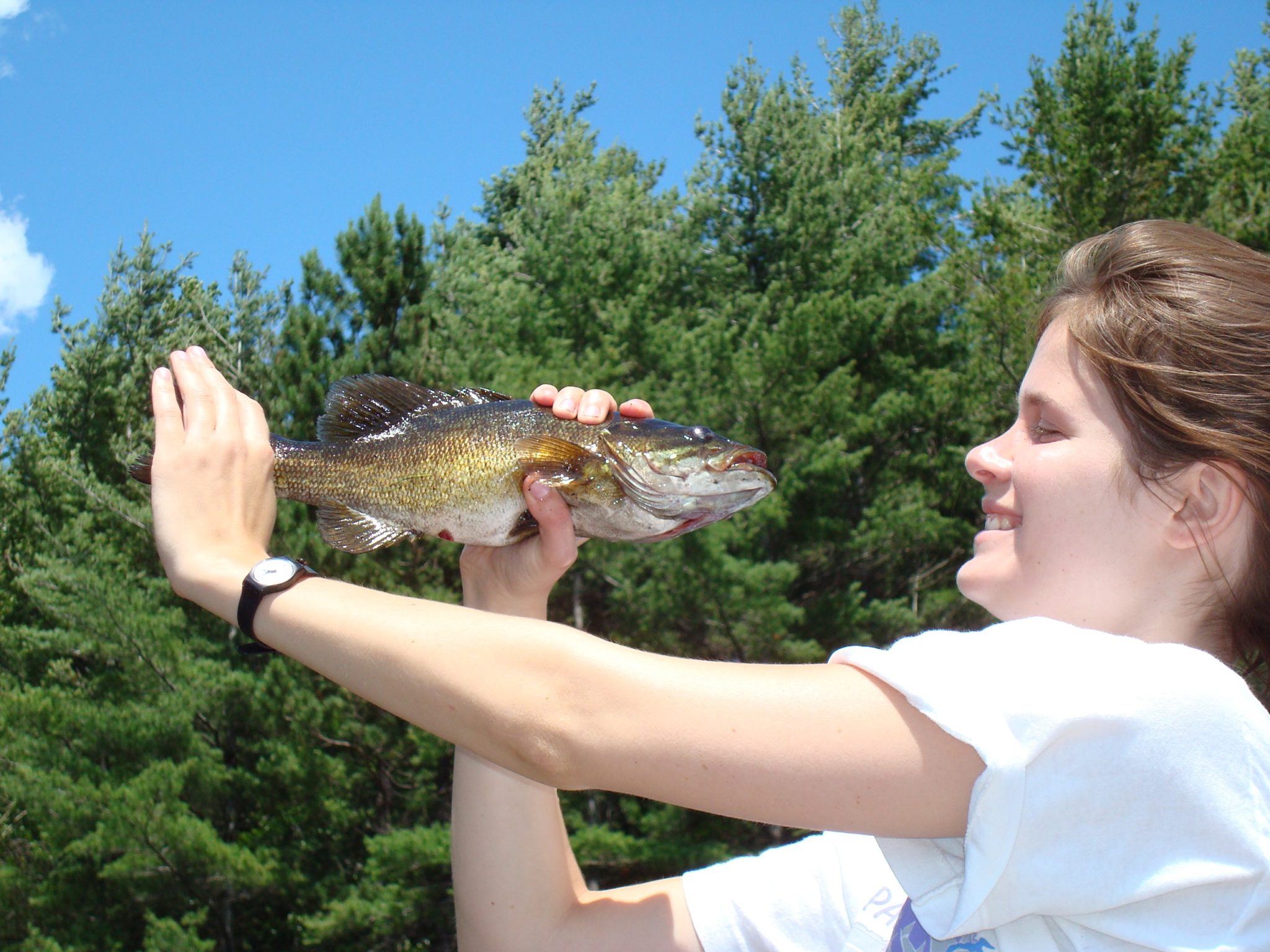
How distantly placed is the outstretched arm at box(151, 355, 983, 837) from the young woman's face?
311 millimetres

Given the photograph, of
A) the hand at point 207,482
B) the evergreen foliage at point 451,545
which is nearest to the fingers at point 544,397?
the hand at point 207,482

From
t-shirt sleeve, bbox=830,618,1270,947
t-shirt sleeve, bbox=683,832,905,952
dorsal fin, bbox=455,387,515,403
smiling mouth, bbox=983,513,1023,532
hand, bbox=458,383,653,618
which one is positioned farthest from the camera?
dorsal fin, bbox=455,387,515,403

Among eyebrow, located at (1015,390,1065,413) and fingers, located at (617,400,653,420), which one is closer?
eyebrow, located at (1015,390,1065,413)

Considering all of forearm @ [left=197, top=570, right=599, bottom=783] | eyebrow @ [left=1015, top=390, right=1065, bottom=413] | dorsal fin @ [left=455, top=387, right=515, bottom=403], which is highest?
dorsal fin @ [left=455, top=387, right=515, bottom=403]

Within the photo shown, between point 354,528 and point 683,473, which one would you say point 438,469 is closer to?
point 354,528

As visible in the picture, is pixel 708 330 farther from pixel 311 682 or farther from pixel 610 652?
pixel 610 652

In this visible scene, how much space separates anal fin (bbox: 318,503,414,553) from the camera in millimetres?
2133

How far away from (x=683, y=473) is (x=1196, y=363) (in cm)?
95

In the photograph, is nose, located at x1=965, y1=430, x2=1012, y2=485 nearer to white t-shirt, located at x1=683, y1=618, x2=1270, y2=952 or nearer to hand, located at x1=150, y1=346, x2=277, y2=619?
white t-shirt, located at x1=683, y1=618, x2=1270, y2=952

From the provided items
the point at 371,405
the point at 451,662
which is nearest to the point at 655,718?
the point at 451,662

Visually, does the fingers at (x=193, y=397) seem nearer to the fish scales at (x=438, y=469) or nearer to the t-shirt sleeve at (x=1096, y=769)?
the fish scales at (x=438, y=469)

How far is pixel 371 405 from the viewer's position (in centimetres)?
229

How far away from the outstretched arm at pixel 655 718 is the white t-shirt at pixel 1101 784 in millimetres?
54

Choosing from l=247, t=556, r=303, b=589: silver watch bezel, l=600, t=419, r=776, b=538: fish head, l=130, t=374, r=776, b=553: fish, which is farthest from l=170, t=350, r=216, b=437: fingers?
l=600, t=419, r=776, b=538: fish head
